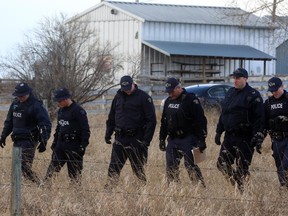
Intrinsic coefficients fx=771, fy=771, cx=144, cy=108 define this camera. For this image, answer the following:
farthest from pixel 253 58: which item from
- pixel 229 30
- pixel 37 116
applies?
pixel 37 116

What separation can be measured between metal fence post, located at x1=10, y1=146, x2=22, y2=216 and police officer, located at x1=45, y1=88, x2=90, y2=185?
90.5 inches

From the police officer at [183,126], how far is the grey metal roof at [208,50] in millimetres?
27283

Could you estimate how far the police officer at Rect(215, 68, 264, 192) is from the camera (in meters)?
9.48

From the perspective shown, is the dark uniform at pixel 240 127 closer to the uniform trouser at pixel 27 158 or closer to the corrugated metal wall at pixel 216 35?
the uniform trouser at pixel 27 158

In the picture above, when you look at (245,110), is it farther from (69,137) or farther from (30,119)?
(30,119)

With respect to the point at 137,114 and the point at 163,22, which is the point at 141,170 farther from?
the point at 163,22

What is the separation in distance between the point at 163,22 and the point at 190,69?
3.04 m

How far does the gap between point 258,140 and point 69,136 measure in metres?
2.53

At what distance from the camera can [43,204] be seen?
27.5ft

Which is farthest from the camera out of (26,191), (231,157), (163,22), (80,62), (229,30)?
(229,30)

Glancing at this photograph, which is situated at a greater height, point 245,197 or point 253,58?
point 253,58

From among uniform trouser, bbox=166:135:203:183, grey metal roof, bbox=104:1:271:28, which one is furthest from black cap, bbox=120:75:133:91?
grey metal roof, bbox=104:1:271:28

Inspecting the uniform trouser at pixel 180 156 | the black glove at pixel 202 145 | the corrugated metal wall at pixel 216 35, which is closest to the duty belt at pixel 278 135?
the black glove at pixel 202 145

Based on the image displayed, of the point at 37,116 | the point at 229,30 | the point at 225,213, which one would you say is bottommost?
the point at 225,213
